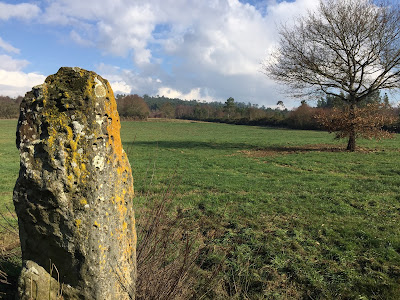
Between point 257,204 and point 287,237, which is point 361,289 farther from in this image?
point 257,204

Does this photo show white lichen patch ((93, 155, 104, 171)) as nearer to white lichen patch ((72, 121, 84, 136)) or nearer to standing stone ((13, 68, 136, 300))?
standing stone ((13, 68, 136, 300))

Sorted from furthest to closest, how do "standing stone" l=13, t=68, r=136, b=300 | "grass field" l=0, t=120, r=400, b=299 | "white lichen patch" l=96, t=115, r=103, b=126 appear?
"grass field" l=0, t=120, r=400, b=299 → "white lichen patch" l=96, t=115, r=103, b=126 → "standing stone" l=13, t=68, r=136, b=300

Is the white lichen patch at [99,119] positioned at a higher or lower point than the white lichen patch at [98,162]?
higher

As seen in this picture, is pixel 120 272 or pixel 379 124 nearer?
pixel 120 272

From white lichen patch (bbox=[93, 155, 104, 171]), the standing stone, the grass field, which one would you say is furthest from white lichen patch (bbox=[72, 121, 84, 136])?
the grass field

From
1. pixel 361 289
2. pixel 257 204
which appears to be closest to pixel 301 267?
pixel 361 289

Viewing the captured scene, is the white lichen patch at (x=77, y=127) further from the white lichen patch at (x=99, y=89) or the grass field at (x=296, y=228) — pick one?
the grass field at (x=296, y=228)

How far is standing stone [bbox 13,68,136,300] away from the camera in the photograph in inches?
80.4

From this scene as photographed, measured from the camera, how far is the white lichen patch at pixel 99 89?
86.4 inches

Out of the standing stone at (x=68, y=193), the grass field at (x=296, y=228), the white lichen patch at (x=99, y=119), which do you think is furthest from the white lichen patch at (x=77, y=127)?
the grass field at (x=296, y=228)

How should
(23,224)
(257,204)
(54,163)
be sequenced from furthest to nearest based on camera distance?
(257,204) → (23,224) → (54,163)

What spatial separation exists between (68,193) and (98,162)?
316 mm

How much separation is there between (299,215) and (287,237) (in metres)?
1.29

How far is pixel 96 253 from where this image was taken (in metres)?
2.06
